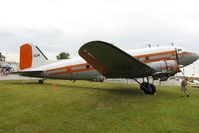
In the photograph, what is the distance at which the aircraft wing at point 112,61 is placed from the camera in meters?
10.5

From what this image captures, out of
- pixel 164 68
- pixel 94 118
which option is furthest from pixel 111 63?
pixel 94 118

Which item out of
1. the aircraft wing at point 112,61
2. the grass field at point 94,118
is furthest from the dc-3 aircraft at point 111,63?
the grass field at point 94,118

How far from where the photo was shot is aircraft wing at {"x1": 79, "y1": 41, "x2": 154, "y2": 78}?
10.5 m

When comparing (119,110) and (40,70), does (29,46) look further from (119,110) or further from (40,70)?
(119,110)

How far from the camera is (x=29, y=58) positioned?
1884 cm

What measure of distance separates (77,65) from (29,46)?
5842mm

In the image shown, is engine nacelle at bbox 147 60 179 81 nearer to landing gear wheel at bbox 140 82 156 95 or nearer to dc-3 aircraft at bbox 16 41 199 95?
dc-3 aircraft at bbox 16 41 199 95

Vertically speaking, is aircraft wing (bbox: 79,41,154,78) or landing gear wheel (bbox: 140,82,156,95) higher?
aircraft wing (bbox: 79,41,154,78)

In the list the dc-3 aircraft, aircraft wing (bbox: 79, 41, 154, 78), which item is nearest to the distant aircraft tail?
the dc-3 aircraft

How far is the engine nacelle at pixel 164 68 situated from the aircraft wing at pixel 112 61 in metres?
0.48

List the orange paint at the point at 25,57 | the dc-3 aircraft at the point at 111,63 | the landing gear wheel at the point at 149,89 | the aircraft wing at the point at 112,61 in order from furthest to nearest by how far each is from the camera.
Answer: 1. the orange paint at the point at 25,57
2. the landing gear wheel at the point at 149,89
3. the dc-3 aircraft at the point at 111,63
4. the aircraft wing at the point at 112,61

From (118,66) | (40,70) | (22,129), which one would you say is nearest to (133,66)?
(118,66)

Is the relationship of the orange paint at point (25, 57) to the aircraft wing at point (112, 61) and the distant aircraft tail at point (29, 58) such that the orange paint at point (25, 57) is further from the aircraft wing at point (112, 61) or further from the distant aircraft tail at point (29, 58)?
the aircraft wing at point (112, 61)

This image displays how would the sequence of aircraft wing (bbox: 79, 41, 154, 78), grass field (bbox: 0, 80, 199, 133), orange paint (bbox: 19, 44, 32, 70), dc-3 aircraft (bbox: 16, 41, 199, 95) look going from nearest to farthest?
1. grass field (bbox: 0, 80, 199, 133)
2. aircraft wing (bbox: 79, 41, 154, 78)
3. dc-3 aircraft (bbox: 16, 41, 199, 95)
4. orange paint (bbox: 19, 44, 32, 70)
